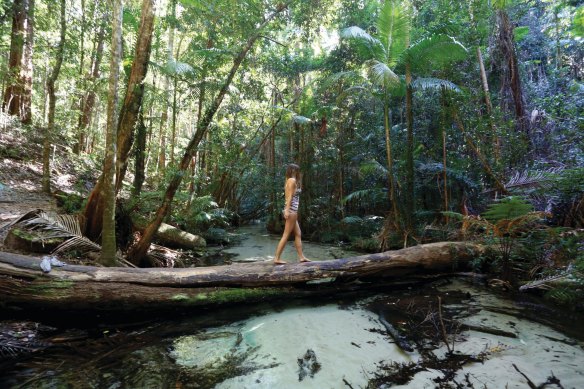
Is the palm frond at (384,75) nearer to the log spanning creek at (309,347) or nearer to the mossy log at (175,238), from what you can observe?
the log spanning creek at (309,347)

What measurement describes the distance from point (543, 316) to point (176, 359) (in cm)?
466

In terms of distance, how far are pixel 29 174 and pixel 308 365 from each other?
10.4 metres

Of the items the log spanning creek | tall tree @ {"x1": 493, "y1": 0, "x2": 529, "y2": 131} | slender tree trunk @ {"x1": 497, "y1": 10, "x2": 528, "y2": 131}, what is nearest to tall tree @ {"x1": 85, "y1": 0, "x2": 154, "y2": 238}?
the log spanning creek

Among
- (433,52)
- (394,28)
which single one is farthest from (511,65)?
(394,28)

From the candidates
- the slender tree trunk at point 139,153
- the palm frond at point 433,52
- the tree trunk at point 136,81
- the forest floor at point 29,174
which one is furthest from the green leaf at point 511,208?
the forest floor at point 29,174

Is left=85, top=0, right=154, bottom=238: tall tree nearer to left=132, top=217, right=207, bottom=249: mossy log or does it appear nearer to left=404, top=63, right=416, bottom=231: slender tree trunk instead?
left=132, top=217, right=207, bottom=249: mossy log

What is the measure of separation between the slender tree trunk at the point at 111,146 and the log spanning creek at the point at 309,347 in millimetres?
1519

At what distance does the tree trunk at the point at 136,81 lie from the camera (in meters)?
5.95

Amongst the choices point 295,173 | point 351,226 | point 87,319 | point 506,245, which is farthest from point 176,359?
point 351,226

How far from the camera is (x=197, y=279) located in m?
4.56

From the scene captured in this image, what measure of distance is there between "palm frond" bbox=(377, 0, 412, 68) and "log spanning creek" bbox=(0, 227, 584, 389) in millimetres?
6776

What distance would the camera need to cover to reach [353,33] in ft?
27.8

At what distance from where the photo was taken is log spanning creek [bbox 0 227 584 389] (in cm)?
294

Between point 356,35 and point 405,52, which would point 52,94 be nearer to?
point 356,35
